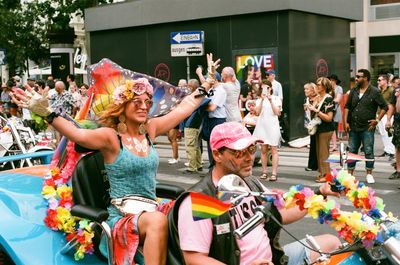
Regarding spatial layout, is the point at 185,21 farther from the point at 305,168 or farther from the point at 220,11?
the point at 305,168

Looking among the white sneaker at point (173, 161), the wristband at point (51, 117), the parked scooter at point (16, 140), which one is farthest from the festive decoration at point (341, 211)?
the white sneaker at point (173, 161)

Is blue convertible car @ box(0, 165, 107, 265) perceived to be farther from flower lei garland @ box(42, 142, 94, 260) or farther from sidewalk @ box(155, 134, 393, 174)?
sidewalk @ box(155, 134, 393, 174)

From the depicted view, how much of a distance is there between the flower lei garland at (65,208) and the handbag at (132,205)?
0.72 feet

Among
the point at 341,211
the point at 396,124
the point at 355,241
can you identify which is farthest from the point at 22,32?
the point at 355,241

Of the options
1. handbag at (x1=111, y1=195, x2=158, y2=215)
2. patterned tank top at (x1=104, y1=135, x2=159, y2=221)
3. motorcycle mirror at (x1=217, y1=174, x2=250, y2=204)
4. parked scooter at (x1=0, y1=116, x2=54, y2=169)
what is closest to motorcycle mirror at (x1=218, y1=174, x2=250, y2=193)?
motorcycle mirror at (x1=217, y1=174, x2=250, y2=204)

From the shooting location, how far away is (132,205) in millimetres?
3646

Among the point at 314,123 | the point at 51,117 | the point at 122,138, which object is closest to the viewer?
the point at 51,117

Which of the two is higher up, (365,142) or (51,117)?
(51,117)

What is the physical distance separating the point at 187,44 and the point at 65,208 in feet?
44.4

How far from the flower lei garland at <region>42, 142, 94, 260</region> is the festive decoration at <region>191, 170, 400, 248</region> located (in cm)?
136

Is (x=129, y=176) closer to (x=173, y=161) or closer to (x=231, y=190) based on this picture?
(x=231, y=190)

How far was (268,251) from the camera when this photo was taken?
113 inches

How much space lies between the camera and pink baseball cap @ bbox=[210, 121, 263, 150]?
2834mm

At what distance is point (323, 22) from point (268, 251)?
14901mm
